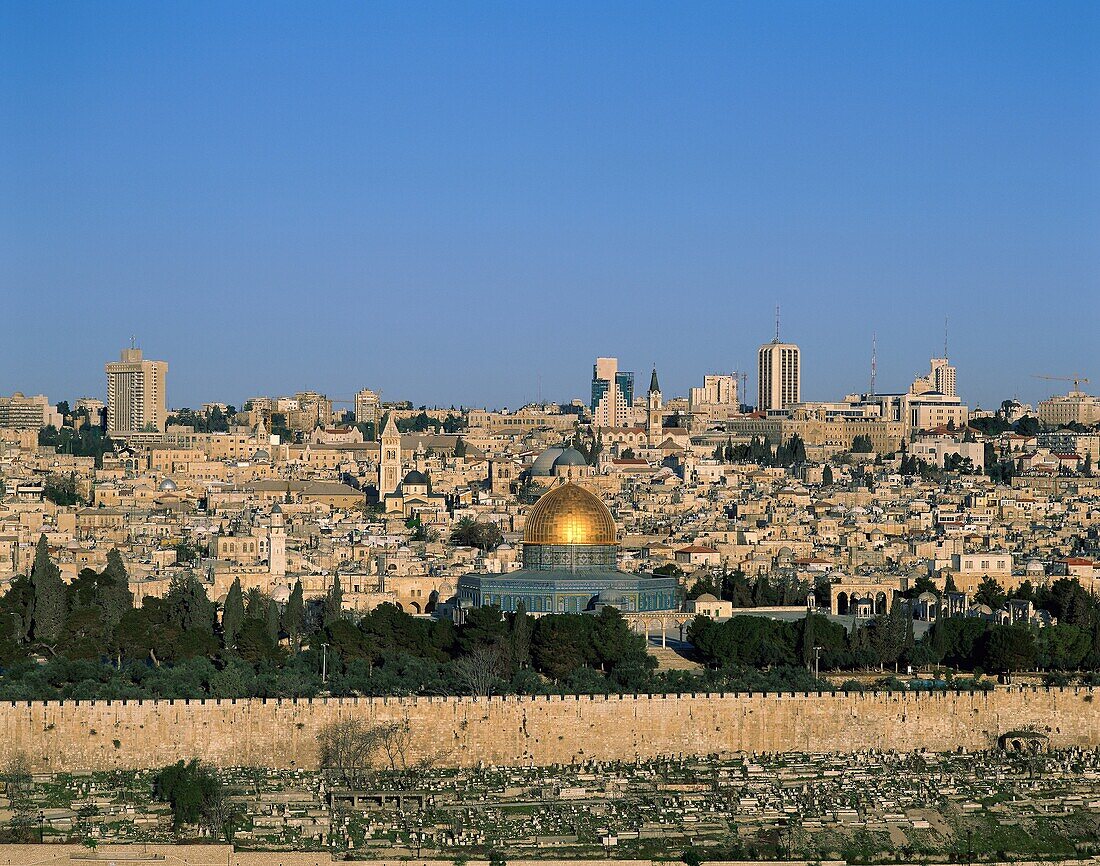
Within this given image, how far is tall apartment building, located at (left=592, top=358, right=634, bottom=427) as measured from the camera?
16362cm

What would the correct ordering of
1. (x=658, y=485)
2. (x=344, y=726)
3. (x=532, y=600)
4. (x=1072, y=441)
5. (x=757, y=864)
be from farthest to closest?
(x=1072, y=441) < (x=658, y=485) < (x=532, y=600) < (x=344, y=726) < (x=757, y=864)

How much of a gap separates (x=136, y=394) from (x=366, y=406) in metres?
16.5

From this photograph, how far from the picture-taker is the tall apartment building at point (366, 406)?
16538cm

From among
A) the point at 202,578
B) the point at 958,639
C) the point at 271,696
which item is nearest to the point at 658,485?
the point at 202,578

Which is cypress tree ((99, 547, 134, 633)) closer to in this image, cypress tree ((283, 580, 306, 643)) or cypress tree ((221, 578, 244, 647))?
cypress tree ((221, 578, 244, 647))

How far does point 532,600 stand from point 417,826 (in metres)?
20.1

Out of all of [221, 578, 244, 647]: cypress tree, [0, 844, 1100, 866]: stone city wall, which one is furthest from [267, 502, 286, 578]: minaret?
[0, 844, 1100, 866]: stone city wall

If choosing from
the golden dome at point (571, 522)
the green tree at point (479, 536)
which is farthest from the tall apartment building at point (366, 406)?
the golden dome at point (571, 522)

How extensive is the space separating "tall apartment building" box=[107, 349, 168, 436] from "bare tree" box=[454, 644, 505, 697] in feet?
358

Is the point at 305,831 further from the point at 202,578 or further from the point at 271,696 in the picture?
the point at 202,578

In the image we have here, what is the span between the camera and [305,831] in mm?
37344

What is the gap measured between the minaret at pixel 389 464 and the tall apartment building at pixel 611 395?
4872 cm

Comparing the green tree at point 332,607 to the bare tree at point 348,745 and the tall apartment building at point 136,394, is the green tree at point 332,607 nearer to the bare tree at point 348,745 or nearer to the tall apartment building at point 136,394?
the bare tree at point 348,745

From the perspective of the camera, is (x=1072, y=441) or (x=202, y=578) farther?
(x=1072, y=441)
